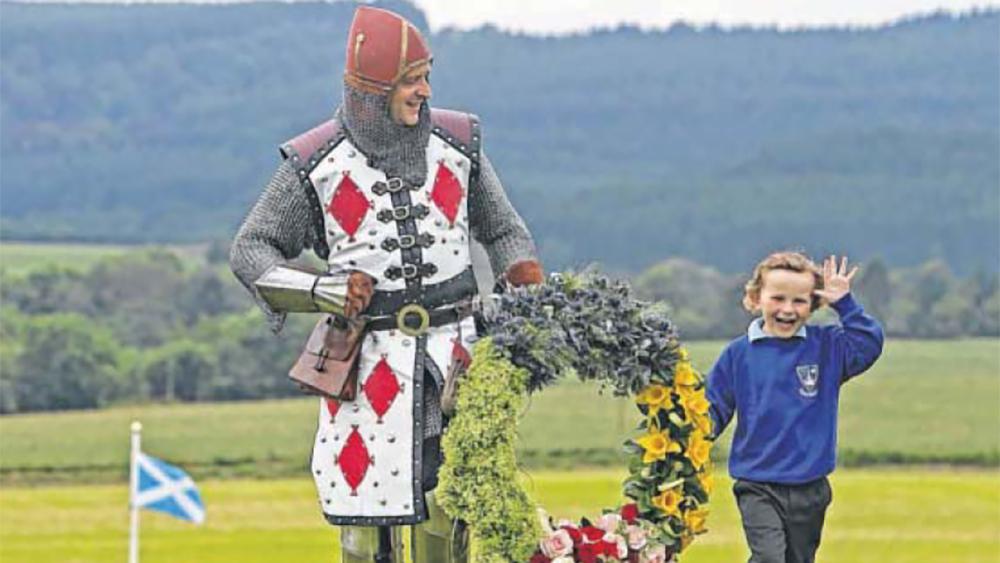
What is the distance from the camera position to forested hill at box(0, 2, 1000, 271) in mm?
141125

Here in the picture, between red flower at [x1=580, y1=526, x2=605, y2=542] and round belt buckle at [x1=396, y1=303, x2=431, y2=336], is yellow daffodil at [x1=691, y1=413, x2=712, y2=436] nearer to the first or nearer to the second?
red flower at [x1=580, y1=526, x2=605, y2=542]

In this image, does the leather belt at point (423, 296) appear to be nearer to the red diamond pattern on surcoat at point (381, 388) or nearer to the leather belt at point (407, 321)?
the leather belt at point (407, 321)

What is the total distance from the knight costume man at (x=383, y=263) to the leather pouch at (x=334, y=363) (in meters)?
0.05

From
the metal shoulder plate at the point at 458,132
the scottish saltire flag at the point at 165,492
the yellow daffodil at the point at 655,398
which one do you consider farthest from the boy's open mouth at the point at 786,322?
the scottish saltire flag at the point at 165,492

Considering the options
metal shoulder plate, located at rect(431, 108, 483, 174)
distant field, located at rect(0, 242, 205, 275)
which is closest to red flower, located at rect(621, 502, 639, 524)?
metal shoulder plate, located at rect(431, 108, 483, 174)

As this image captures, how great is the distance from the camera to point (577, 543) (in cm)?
970

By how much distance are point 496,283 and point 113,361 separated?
222 feet

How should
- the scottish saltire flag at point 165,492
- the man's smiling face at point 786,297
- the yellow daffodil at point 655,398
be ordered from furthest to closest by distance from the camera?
the scottish saltire flag at point 165,492 → the man's smiling face at point 786,297 → the yellow daffodil at point 655,398

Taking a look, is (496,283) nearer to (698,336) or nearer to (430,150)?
(430,150)

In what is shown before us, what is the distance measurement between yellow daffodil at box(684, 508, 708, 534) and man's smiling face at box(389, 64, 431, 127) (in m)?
1.63

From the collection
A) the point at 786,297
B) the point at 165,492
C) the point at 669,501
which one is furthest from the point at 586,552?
the point at 165,492

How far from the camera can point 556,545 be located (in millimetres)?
9633

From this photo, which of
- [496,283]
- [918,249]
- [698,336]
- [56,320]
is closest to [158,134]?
[918,249]

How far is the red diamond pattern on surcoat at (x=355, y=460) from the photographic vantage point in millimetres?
9906
